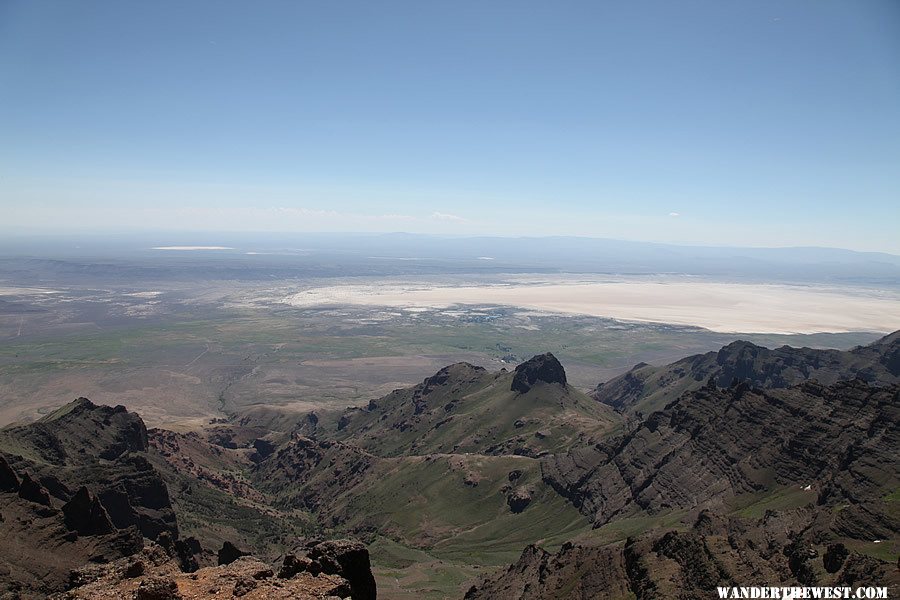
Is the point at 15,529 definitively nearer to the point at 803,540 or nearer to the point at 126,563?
the point at 126,563

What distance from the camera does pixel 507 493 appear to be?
11731 centimetres

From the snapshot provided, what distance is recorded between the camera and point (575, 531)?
317 ft

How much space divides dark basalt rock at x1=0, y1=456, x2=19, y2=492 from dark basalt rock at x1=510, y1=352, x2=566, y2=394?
398 ft

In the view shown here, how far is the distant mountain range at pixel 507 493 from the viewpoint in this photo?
163 feet

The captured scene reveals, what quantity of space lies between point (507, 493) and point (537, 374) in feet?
188

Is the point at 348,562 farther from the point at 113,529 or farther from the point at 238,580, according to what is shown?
the point at 113,529

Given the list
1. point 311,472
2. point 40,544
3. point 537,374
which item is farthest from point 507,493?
point 40,544

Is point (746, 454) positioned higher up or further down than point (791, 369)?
higher up

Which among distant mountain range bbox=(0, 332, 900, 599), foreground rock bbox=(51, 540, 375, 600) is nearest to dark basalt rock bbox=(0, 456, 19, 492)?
distant mountain range bbox=(0, 332, 900, 599)

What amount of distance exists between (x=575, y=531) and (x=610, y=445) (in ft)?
75.2

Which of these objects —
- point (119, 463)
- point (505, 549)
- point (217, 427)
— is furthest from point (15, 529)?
point (217, 427)

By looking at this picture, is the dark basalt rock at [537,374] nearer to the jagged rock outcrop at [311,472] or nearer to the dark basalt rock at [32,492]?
the jagged rock outcrop at [311,472]

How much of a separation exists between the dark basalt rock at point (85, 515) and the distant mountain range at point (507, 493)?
0.20 m

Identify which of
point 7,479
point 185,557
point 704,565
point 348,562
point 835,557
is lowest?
point 185,557
